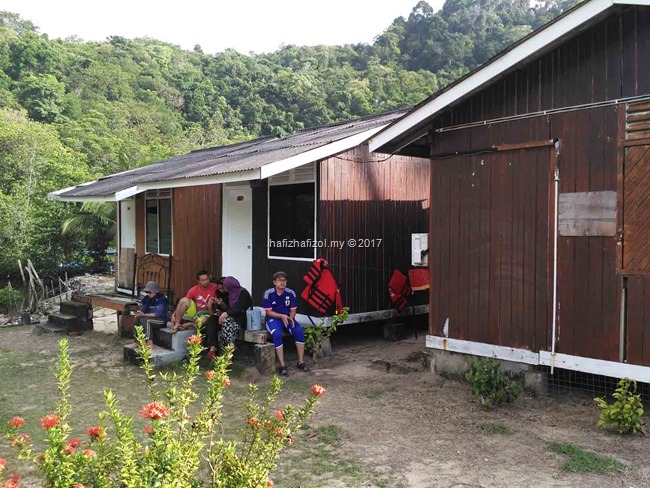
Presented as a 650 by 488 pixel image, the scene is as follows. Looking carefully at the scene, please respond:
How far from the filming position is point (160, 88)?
147 feet

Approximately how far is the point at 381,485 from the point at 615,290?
8.88 feet

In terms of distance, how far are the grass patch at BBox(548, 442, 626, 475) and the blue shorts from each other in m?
3.46

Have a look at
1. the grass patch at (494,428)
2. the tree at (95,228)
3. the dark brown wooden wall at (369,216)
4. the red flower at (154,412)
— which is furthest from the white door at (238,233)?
the tree at (95,228)

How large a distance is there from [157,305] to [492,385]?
17.2ft

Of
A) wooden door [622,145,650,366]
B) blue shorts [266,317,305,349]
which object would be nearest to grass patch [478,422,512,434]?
wooden door [622,145,650,366]

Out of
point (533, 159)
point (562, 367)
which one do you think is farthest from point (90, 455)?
point (533, 159)

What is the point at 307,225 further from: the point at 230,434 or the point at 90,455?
the point at 90,455

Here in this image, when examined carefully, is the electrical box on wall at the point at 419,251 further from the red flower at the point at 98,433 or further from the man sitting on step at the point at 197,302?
the red flower at the point at 98,433

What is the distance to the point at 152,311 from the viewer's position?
29.0ft

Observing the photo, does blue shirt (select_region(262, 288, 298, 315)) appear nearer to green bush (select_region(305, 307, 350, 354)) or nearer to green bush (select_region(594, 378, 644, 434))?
green bush (select_region(305, 307, 350, 354))

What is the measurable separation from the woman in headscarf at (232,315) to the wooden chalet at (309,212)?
35.2 inches

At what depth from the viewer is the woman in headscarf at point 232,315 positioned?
24.2 feet

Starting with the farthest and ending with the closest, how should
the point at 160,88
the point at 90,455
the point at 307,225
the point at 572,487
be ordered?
the point at 160,88 < the point at 307,225 < the point at 572,487 < the point at 90,455

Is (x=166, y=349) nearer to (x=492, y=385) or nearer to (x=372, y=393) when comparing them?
(x=372, y=393)
